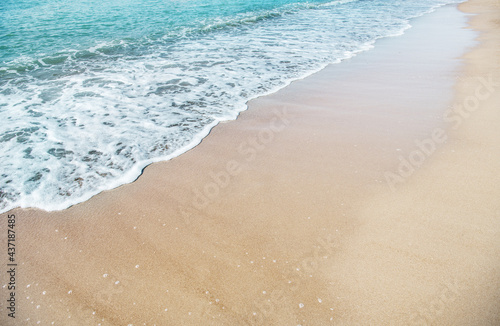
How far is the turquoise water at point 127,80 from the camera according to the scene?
11.7 ft

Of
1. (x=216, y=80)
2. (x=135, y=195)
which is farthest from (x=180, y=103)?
(x=135, y=195)

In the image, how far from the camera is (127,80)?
6594mm

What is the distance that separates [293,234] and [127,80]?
5.90m

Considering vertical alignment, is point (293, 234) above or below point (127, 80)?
below

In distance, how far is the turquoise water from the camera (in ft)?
11.7

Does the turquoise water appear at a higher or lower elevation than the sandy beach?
higher

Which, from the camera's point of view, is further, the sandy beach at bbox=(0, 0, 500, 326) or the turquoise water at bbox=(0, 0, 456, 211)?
the turquoise water at bbox=(0, 0, 456, 211)

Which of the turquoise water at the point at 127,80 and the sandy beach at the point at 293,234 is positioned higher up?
the turquoise water at the point at 127,80

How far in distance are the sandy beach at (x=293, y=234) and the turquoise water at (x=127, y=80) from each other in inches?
23.0

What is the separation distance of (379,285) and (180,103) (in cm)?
447

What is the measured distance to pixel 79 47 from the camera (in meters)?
9.77

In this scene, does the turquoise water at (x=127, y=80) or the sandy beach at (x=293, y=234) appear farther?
the turquoise water at (x=127, y=80)

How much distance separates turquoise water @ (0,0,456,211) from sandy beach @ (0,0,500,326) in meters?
0.58

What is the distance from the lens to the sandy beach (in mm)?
1971
